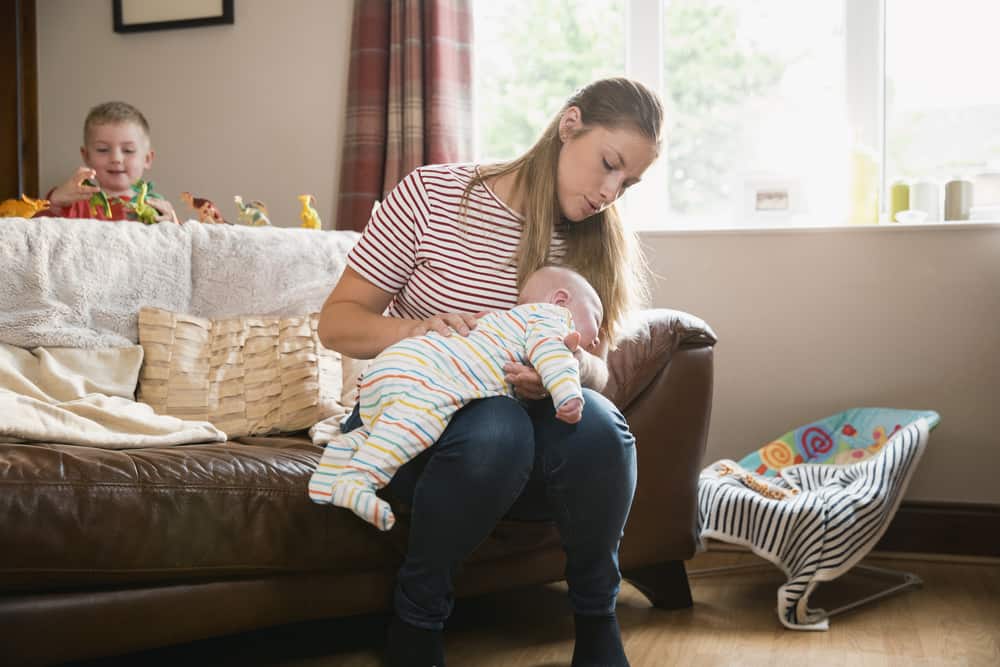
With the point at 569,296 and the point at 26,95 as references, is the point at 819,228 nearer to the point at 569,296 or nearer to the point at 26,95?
the point at 569,296

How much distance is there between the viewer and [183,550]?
1527mm

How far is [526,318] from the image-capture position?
1.57 m

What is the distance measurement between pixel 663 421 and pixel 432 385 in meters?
0.61

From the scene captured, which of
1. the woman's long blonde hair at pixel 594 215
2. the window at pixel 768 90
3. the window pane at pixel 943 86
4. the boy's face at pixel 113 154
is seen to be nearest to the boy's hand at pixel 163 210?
the boy's face at pixel 113 154

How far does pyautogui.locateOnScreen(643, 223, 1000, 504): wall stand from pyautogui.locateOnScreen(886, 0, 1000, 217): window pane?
334mm

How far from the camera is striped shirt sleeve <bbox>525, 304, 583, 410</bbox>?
1.47m

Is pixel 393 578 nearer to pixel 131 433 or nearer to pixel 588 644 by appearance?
pixel 588 644

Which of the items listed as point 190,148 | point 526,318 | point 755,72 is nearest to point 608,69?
point 755,72

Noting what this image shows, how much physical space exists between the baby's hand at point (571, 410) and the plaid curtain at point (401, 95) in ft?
5.12

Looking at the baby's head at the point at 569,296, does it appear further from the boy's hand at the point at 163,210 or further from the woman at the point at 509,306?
the boy's hand at the point at 163,210

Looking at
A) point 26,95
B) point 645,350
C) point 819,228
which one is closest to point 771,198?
point 819,228

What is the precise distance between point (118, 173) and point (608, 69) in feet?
4.67

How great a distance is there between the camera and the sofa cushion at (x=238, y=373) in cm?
204

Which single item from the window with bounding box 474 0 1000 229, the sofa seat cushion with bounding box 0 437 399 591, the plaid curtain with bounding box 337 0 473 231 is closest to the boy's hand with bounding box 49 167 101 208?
the plaid curtain with bounding box 337 0 473 231
